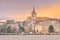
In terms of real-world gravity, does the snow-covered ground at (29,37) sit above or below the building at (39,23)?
below

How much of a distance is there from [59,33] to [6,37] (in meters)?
1.85

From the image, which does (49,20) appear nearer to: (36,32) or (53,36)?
(36,32)

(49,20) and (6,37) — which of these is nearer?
(49,20)

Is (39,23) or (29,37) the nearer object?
(39,23)

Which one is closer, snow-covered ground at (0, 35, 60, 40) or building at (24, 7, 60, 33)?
building at (24, 7, 60, 33)

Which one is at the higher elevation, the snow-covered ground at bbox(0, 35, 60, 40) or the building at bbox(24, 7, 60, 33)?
the building at bbox(24, 7, 60, 33)

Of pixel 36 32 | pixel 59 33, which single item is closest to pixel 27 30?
pixel 36 32

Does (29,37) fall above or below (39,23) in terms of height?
below

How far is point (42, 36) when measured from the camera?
1235cm

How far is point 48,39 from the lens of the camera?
38.4 feet

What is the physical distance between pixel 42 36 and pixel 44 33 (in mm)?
484

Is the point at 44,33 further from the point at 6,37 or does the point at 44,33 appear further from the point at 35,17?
the point at 6,37

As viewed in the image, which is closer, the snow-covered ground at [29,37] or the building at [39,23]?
the building at [39,23]

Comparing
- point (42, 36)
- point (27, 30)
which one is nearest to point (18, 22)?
point (27, 30)
